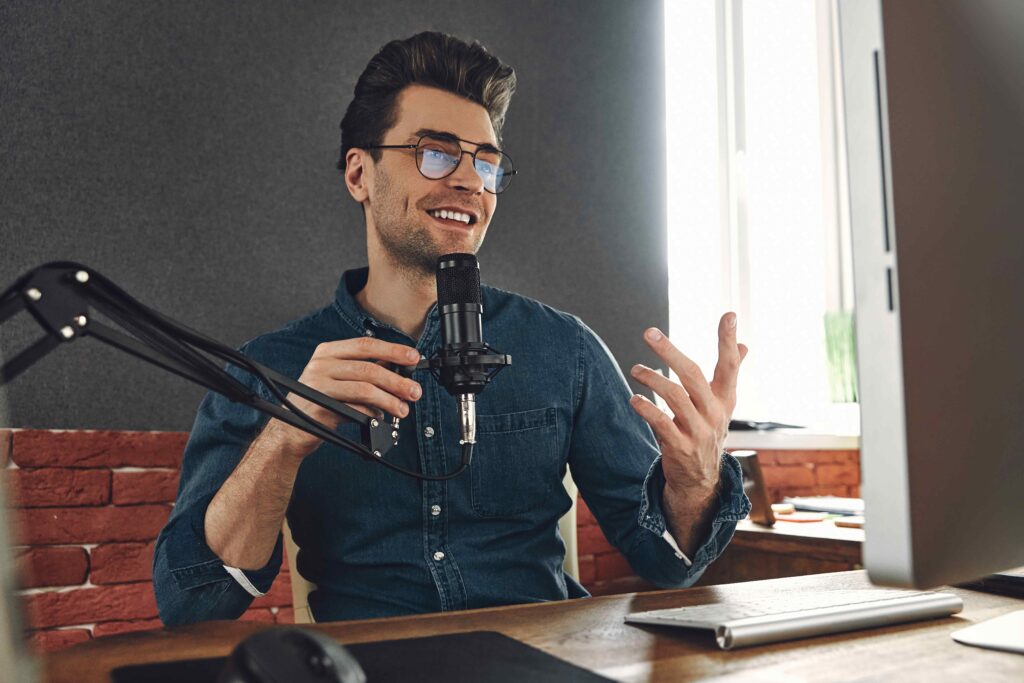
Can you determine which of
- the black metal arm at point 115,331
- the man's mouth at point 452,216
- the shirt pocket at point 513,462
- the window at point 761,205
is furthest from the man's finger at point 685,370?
the window at point 761,205

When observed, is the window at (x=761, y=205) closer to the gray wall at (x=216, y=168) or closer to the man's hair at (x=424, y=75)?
the gray wall at (x=216, y=168)

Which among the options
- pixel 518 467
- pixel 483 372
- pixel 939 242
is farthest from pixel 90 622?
pixel 939 242

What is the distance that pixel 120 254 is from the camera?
1.98 metres

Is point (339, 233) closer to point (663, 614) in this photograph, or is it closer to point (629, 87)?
point (629, 87)

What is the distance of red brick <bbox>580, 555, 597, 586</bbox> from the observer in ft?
8.33

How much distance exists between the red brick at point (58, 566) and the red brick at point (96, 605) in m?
0.02

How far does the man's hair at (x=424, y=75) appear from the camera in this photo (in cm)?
177

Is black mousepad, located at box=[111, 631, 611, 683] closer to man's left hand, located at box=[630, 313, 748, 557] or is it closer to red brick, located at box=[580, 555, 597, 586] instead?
man's left hand, located at box=[630, 313, 748, 557]

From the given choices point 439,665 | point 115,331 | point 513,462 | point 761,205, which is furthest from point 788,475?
point 115,331

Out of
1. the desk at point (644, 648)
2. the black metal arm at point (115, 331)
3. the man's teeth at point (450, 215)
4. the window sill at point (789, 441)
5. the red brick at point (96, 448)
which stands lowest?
the desk at point (644, 648)

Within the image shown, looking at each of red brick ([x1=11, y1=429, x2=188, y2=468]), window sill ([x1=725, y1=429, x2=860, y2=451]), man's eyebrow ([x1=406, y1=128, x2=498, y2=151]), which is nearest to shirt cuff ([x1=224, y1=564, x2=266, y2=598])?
red brick ([x1=11, y1=429, x2=188, y2=468])

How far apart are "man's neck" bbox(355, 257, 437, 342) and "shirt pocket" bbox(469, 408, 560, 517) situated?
272 mm

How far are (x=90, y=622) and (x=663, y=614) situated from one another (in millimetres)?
1470

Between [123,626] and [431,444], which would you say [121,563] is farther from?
[431,444]
